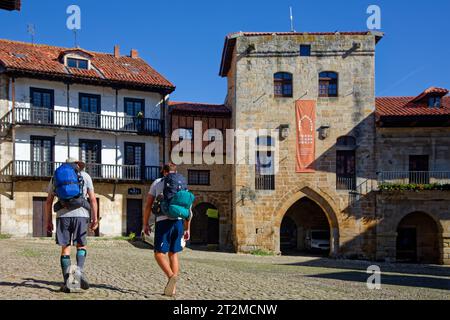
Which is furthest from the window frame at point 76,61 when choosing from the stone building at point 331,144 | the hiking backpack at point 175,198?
the hiking backpack at point 175,198

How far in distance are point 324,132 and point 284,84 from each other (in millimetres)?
3108

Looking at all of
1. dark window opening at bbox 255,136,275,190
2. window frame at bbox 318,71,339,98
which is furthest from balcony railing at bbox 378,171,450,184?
dark window opening at bbox 255,136,275,190

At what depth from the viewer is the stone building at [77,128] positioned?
93.0ft

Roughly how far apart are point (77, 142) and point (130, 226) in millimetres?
5106

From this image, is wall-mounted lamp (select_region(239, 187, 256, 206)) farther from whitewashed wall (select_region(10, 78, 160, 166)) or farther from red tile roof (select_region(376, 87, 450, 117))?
red tile roof (select_region(376, 87, 450, 117))

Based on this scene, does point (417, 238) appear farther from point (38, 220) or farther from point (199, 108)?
point (38, 220)

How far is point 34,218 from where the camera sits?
2845 centimetres

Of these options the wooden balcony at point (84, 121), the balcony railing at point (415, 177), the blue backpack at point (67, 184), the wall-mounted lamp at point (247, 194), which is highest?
the wooden balcony at point (84, 121)

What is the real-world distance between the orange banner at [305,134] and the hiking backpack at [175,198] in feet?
69.4

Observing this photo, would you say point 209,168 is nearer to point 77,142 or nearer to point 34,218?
point 77,142

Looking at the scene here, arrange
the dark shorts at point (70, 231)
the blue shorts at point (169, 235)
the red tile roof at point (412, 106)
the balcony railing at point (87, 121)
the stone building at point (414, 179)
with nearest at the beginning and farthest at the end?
the blue shorts at point (169, 235)
the dark shorts at point (70, 231)
the stone building at point (414, 179)
the balcony railing at point (87, 121)
the red tile roof at point (412, 106)

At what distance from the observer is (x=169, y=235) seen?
26.6 feet

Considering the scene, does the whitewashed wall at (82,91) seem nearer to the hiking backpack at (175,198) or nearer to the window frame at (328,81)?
the window frame at (328,81)
